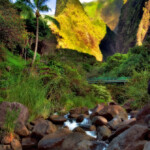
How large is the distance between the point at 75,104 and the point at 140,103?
3266 millimetres

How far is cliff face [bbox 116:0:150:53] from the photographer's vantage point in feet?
151

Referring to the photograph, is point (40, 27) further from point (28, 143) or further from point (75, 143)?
point (75, 143)

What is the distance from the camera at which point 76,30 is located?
53.1 m

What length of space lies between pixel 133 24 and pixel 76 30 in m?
16.7

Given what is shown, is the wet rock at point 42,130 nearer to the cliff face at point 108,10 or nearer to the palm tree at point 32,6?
the palm tree at point 32,6

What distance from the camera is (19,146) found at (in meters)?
4.25

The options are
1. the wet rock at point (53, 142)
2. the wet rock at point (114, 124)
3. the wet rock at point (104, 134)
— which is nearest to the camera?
the wet rock at point (53, 142)

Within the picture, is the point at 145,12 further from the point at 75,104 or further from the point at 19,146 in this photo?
the point at 19,146

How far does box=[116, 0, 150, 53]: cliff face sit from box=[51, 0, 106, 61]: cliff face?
25.4ft

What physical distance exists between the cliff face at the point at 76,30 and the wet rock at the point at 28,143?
41.1 metres

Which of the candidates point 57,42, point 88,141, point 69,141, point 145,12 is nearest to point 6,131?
point 69,141

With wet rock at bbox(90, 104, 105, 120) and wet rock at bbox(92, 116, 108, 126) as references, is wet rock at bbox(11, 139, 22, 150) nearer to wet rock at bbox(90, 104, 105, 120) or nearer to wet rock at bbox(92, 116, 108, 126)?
wet rock at bbox(92, 116, 108, 126)

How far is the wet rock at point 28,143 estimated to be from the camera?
435 centimetres

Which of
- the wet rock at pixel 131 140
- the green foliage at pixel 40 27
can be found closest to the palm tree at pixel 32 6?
the green foliage at pixel 40 27
